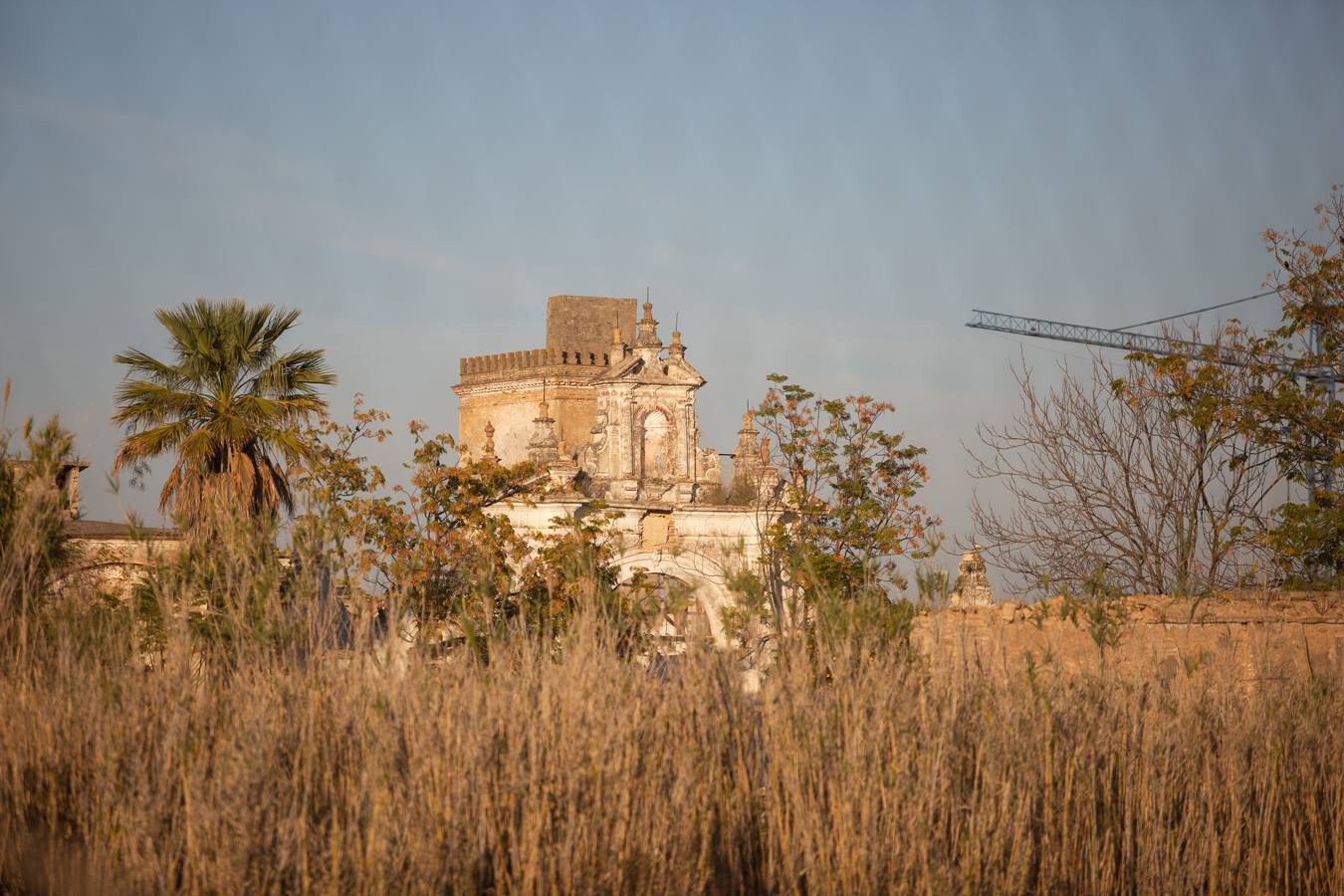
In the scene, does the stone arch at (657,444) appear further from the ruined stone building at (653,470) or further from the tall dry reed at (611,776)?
the tall dry reed at (611,776)

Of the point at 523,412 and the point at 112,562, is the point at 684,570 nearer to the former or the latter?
the point at 112,562

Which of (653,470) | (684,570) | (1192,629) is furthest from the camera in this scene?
(653,470)

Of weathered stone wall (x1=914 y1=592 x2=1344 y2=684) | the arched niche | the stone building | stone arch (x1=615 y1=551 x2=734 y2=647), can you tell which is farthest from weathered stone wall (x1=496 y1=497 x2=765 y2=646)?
weathered stone wall (x1=914 y1=592 x2=1344 y2=684)

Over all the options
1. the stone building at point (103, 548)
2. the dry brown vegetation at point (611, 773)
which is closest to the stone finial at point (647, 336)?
the stone building at point (103, 548)

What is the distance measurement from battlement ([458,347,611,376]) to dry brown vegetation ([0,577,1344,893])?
1464 inches

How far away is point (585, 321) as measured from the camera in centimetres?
4688

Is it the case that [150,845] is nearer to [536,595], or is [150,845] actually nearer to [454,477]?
[536,595]

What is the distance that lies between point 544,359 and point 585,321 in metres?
2.20

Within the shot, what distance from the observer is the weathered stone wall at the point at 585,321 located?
46406 mm

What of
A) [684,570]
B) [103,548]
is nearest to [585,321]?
[684,570]

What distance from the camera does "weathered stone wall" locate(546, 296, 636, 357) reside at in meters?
46.4

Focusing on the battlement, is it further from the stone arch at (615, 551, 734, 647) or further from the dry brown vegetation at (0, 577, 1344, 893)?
the dry brown vegetation at (0, 577, 1344, 893)

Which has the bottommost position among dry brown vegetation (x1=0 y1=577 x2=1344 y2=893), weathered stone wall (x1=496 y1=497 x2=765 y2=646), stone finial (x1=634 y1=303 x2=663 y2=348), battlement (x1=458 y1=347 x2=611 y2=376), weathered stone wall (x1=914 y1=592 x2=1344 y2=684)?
dry brown vegetation (x1=0 y1=577 x2=1344 y2=893)

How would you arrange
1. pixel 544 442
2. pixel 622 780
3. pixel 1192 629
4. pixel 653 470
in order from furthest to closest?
pixel 653 470 < pixel 544 442 < pixel 1192 629 < pixel 622 780
